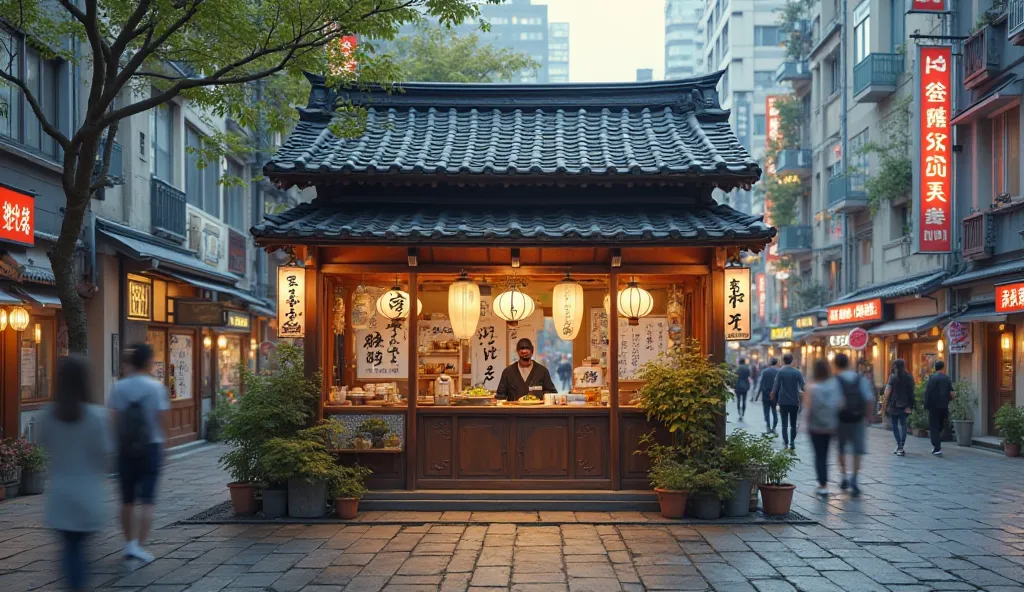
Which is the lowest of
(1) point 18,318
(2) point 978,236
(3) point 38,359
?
(3) point 38,359

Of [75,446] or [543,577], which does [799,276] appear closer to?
[543,577]

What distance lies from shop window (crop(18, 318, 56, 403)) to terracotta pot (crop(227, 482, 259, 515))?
564 cm

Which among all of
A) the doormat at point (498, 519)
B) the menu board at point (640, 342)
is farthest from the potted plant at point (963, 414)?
the doormat at point (498, 519)

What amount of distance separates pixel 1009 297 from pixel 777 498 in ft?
31.8

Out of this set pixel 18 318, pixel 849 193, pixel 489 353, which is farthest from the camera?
pixel 849 193

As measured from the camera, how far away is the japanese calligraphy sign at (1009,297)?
18.3 meters

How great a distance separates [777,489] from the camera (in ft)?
39.5

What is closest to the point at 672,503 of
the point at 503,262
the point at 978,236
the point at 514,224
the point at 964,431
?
the point at 503,262

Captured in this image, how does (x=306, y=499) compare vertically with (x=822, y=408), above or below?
below

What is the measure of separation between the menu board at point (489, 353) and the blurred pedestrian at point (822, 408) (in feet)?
16.9

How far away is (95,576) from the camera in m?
9.06

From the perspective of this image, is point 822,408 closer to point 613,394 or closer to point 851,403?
point 851,403

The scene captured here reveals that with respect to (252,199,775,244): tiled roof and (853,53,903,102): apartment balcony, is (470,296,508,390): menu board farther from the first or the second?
(853,53,903,102): apartment balcony

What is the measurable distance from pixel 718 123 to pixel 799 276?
92.1ft
